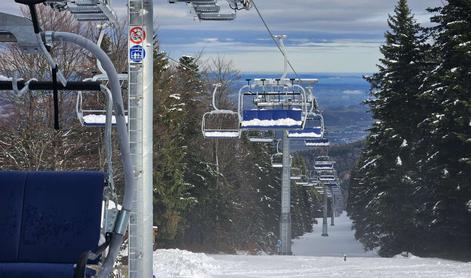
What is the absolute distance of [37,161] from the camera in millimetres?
23453

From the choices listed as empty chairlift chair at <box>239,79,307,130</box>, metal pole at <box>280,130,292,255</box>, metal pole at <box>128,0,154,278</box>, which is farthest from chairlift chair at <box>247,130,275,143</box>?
metal pole at <box>128,0,154,278</box>

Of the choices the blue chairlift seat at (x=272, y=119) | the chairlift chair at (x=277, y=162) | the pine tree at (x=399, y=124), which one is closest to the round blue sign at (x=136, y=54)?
the blue chairlift seat at (x=272, y=119)

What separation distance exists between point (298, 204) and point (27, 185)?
3560 inches

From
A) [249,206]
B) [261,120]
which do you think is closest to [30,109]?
[261,120]

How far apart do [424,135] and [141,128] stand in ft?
102

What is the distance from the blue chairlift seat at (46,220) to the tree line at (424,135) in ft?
92.0

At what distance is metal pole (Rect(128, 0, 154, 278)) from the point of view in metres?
9.81

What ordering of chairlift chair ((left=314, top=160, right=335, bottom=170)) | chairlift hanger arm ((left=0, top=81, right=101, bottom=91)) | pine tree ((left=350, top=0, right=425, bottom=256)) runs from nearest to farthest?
chairlift hanger arm ((left=0, top=81, right=101, bottom=91)) < pine tree ((left=350, top=0, right=425, bottom=256)) < chairlift chair ((left=314, top=160, right=335, bottom=170))

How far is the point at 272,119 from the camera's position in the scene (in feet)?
77.3

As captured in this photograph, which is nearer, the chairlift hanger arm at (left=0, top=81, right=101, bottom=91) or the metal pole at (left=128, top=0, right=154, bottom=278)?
the chairlift hanger arm at (left=0, top=81, right=101, bottom=91)

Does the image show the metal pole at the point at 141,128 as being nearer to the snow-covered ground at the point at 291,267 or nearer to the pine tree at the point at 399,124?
the snow-covered ground at the point at 291,267

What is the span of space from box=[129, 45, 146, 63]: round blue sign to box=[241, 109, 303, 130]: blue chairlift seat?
1340 centimetres

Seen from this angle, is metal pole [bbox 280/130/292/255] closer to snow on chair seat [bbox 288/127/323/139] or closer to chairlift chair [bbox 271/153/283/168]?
snow on chair seat [bbox 288/127/323/139]

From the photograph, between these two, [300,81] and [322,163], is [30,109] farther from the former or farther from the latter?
[322,163]
